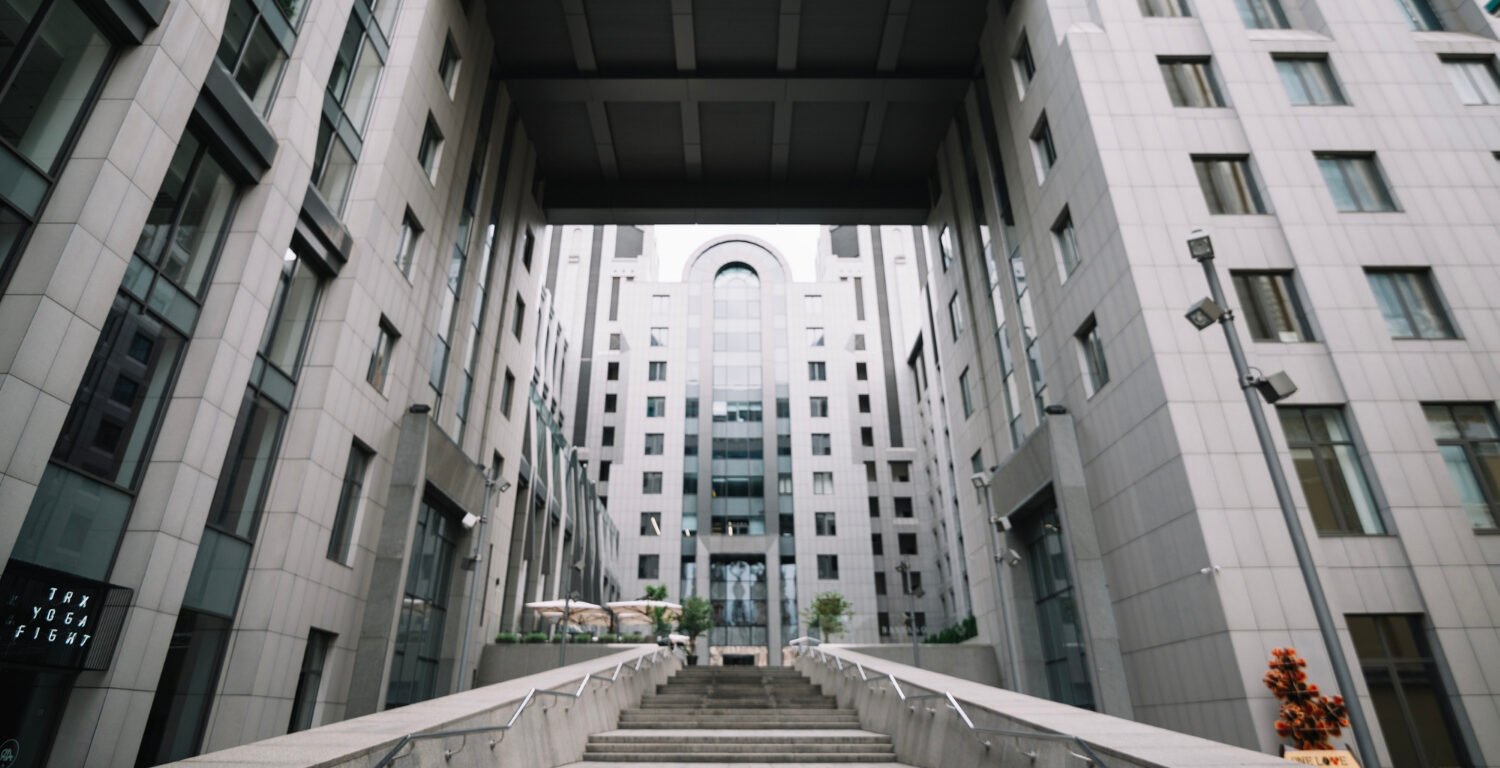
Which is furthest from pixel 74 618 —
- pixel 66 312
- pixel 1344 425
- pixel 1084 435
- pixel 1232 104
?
pixel 1232 104

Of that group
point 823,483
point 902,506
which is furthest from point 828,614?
point 902,506

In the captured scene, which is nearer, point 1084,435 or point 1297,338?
point 1297,338

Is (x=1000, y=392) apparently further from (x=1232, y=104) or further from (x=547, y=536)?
(x=547, y=536)

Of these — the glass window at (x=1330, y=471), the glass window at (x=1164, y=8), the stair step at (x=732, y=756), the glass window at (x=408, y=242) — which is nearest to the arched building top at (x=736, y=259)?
the glass window at (x=408, y=242)

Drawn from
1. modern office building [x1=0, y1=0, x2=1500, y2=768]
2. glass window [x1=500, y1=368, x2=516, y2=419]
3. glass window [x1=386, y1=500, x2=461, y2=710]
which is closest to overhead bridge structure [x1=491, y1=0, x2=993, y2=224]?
modern office building [x1=0, y1=0, x2=1500, y2=768]

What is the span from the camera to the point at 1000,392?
27531 millimetres

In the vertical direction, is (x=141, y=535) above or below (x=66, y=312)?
below

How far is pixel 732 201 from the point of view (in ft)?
115

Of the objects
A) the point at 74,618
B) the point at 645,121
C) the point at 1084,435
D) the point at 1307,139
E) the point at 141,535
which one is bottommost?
the point at 74,618

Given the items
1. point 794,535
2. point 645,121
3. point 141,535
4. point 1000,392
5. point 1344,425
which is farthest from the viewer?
point 794,535

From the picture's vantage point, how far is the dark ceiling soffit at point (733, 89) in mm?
29109

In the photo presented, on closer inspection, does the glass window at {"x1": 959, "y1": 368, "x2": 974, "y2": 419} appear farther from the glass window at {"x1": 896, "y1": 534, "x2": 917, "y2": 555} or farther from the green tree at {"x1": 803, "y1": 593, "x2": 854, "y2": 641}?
the glass window at {"x1": 896, "y1": 534, "x2": 917, "y2": 555}

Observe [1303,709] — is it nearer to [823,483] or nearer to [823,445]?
[823,483]

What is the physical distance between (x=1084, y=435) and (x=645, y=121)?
827 inches
